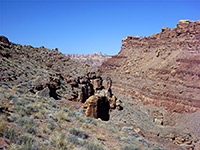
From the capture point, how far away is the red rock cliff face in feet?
98.8

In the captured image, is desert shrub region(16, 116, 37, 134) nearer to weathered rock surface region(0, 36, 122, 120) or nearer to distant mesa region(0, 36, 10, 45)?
weathered rock surface region(0, 36, 122, 120)

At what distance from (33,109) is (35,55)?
1677cm

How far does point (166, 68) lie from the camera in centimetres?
4106

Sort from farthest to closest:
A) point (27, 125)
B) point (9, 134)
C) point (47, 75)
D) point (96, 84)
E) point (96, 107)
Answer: point (96, 84), point (47, 75), point (96, 107), point (27, 125), point (9, 134)

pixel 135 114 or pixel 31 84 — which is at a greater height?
pixel 31 84

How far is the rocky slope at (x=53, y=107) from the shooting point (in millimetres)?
4918

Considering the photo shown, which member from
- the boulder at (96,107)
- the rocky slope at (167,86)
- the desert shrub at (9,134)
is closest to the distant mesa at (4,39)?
the boulder at (96,107)

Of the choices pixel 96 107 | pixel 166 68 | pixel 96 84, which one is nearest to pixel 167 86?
pixel 166 68

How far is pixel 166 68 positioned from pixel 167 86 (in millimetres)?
9796

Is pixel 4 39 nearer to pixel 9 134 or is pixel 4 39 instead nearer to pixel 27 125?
pixel 27 125

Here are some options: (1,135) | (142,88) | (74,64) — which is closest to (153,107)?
(142,88)

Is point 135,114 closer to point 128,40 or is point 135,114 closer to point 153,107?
point 153,107

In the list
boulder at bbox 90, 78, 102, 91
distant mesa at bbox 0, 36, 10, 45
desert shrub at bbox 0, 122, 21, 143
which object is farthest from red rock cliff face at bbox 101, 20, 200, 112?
desert shrub at bbox 0, 122, 21, 143

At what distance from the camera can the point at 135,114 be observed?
25.5m
